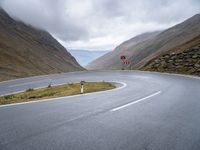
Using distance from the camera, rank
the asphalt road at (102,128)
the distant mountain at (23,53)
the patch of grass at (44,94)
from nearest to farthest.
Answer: the asphalt road at (102,128) < the patch of grass at (44,94) < the distant mountain at (23,53)

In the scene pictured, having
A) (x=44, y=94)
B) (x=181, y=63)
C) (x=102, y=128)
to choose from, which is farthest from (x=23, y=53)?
(x=102, y=128)

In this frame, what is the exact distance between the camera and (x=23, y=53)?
73.6m

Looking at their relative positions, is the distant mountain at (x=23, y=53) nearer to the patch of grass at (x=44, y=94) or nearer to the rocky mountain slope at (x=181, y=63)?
the rocky mountain slope at (x=181, y=63)

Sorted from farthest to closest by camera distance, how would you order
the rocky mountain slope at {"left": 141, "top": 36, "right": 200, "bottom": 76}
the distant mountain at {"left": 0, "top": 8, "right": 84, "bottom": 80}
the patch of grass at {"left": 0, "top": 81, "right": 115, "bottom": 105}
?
the distant mountain at {"left": 0, "top": 8, "right": 84, "bottom": 80} < the rocky mountain slope at {"left": 141, "top": 36, "right": 200, "bottom": 76} < the patch of grass at {"left": 0, "top": 81, "right": 115, "bottom": 105}

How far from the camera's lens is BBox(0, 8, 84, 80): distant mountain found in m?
60.8

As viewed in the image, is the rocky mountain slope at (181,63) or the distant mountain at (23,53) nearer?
the rocky mountain slope at (181,63)

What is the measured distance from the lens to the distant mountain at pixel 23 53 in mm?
60781

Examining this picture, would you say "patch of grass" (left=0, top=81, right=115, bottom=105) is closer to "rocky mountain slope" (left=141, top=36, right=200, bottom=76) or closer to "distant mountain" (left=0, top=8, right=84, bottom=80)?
"rocky mountain slope" (left=141, top=36, right=200, bottom=76)

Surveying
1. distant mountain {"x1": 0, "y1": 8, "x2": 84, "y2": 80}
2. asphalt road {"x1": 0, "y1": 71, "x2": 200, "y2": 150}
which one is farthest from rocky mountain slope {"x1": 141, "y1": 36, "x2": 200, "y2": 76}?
distant mountain {"x1": 0, "y1": 8, "x2": 84, "y2": 80}

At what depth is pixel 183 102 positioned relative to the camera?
11.7 meters

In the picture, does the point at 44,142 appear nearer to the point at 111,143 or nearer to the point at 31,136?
the point at 31,136

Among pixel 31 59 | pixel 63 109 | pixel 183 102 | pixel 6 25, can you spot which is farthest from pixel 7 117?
pixel 6 25

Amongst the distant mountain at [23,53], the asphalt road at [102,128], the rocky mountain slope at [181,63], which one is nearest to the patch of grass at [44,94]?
the asphalt road at [102,128]

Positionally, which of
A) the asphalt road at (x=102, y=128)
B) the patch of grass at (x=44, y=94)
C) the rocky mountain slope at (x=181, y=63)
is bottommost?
the asphalt road at (x=102, y=128)
